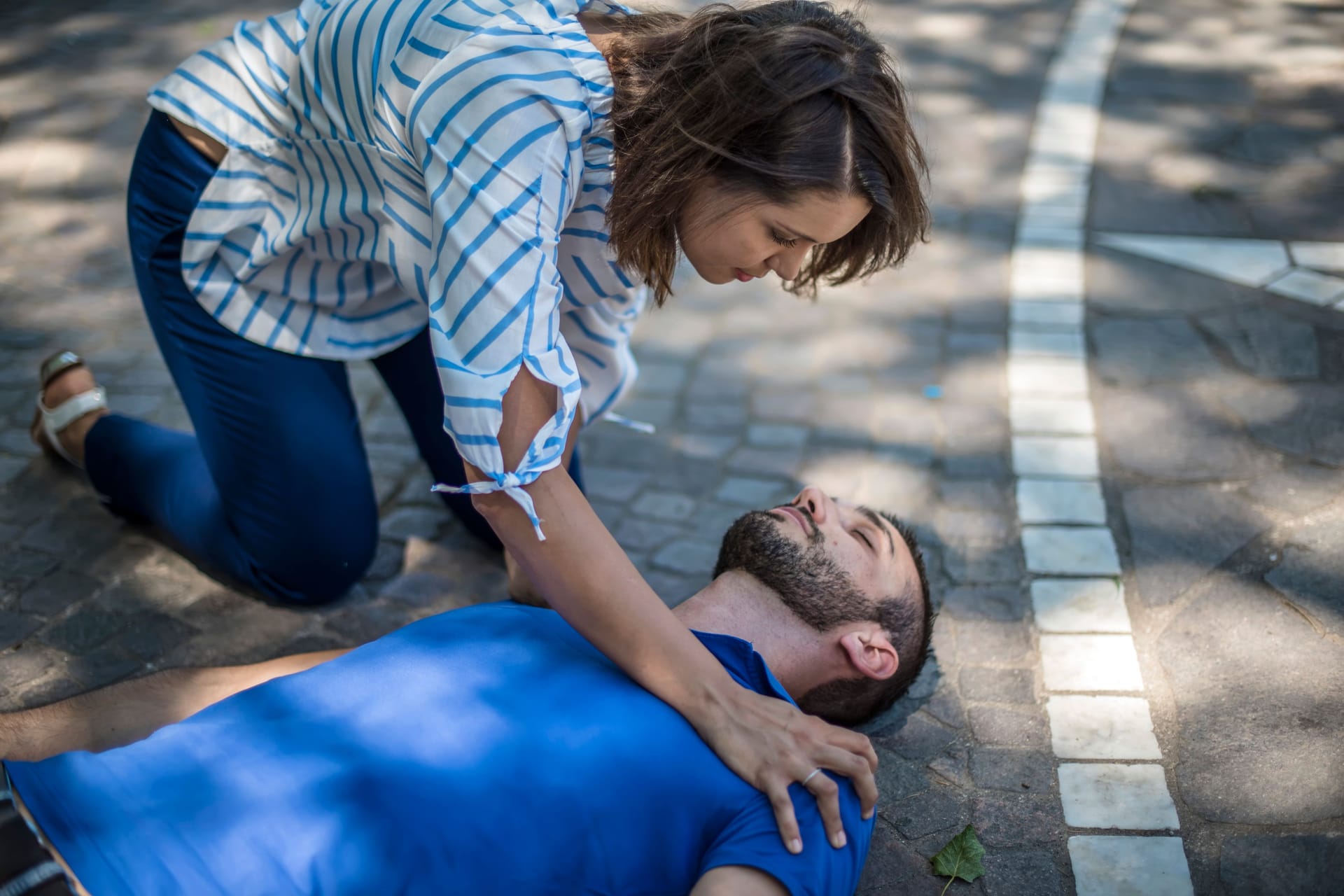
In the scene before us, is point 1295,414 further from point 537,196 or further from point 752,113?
point 537,196

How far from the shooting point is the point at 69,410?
336 cm

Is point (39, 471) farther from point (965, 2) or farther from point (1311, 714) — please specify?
point (965, 2)

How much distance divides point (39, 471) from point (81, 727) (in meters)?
1.47

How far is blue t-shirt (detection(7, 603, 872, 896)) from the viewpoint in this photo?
1.82 m

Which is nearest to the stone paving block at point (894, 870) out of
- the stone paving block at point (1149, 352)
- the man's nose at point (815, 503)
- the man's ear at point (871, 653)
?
the man's ear at point (871, 653)

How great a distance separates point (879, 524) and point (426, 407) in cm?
124

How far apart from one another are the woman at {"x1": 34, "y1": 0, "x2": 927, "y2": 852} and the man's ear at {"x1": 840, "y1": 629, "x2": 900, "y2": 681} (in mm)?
372

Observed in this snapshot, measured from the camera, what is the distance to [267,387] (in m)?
2.75

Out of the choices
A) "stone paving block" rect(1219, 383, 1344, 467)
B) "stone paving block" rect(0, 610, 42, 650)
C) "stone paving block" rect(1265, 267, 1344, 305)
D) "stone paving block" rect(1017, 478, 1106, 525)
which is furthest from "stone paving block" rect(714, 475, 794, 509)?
"stone paving block" rect(1265, 267, 1344, 305)

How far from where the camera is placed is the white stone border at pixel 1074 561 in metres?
2.42

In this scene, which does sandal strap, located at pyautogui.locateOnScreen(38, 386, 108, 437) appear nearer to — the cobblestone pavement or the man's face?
the cobblestone pavement

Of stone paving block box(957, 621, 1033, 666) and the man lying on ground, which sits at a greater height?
the man lying on ground

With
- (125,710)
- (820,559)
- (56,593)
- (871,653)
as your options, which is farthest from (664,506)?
(56,593)

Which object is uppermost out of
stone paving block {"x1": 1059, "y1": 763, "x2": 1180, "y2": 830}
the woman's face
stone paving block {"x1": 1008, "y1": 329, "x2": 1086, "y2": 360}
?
the woman's face
